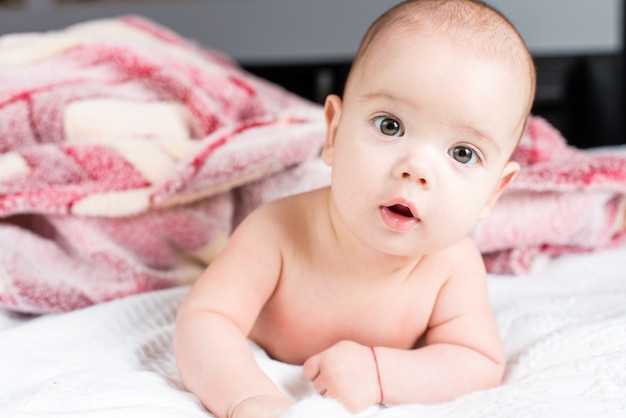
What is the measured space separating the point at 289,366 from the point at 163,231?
12.2 inches

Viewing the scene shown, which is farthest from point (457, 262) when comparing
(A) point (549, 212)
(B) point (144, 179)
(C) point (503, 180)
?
(B) point (144, 179)

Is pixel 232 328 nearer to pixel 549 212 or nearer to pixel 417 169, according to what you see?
pixel 417 169

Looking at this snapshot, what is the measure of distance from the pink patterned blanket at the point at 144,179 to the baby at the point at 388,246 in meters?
0.23

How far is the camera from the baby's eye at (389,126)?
68 cm

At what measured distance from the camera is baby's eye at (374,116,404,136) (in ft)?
2.23

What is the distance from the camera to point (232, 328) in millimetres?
721

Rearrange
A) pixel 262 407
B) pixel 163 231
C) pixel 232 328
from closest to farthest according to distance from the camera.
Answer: pixel 262 407 < pixel 232 328 < pixel 163 231

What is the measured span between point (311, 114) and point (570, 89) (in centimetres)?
136

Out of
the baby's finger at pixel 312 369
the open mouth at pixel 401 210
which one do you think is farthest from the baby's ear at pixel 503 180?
the baby's finger at pixel 312 369

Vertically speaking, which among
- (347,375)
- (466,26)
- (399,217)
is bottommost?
(347,375)

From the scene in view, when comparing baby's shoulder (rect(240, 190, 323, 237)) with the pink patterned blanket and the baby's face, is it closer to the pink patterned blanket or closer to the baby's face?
the baby's face

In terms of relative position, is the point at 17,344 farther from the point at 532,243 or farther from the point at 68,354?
the point at 532,243

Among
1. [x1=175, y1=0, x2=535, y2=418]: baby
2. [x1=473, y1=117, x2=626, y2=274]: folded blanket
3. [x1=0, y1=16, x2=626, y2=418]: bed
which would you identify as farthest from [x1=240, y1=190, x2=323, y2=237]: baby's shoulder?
[x1=473, y1=117, x2=626, y2=274]: folded blanket

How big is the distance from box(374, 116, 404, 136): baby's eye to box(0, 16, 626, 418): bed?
24 centimetres
